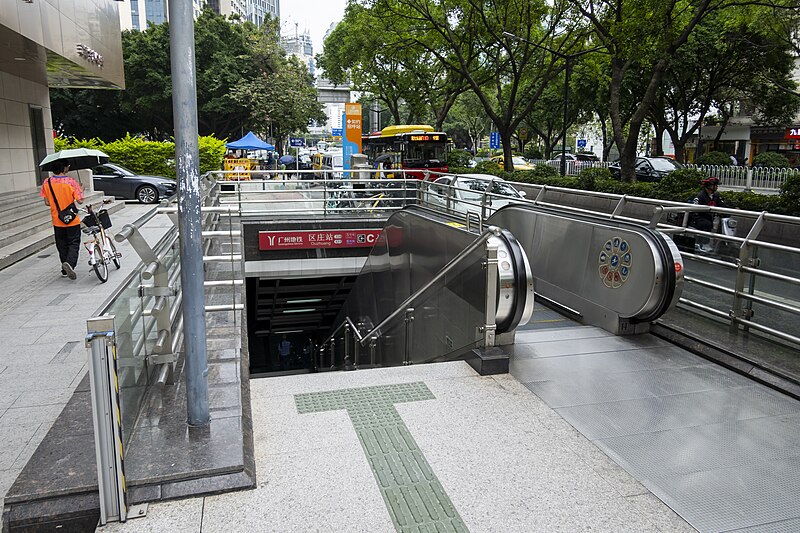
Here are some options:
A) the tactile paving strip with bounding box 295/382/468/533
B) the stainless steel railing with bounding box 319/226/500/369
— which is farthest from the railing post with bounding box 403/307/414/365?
the tactile paving strip with bounding box 295/382/468/533

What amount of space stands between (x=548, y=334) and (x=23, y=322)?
618 centimetres

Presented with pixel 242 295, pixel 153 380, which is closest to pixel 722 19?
pixel 242 295

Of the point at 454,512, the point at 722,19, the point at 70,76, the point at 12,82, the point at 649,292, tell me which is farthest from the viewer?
the point at 722,19

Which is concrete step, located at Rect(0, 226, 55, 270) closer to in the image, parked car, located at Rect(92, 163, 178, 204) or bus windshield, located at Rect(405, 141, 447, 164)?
parked car, located at Rect(92, 163, 178, 204)

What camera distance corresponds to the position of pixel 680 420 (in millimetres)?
4613

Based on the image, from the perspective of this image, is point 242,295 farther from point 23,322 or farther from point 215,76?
point 215,76

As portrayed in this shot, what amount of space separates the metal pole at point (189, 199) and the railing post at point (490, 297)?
2.68 m

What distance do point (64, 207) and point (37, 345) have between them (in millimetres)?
3310

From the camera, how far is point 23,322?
7.48m

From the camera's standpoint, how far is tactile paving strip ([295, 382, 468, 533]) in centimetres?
335

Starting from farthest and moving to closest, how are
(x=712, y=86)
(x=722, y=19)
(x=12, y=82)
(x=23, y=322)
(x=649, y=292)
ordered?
1. (x=712, y=86)
2. (x=722, y=19)
3. (x=12, y=82)
4. (x=23, y=322)
5. (x=649, y=292)

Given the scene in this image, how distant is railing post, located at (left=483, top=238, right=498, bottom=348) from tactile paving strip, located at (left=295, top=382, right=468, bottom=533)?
89 cm

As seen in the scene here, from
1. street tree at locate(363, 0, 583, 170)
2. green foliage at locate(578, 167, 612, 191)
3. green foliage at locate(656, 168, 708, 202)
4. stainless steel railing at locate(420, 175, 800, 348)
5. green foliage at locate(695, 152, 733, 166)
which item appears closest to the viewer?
stainless steel railing at locate(420, 175, 800, 348)

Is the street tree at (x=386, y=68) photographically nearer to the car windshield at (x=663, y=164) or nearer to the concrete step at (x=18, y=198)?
the car windshield at (x=663, y=164)
